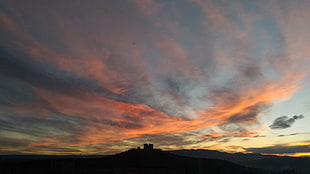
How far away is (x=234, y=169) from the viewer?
183 feet

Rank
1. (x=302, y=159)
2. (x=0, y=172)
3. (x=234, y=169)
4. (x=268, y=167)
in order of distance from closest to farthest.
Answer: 1. (x=0, y=172)
2. (x=234, y=169)
3. (x=302, y=159)
4. (x=268, y=167)

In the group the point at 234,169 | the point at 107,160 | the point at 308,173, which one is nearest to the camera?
the point at 107,160

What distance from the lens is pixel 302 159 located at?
16062 centimetres

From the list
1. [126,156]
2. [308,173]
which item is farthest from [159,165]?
[308,173]

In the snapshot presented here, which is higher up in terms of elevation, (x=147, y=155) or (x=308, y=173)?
(x=147, y=155)

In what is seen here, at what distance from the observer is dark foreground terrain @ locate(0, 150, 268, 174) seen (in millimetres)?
25141

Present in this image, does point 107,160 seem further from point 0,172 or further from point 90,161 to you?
point 0,172

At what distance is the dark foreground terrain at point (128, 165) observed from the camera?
2514cm

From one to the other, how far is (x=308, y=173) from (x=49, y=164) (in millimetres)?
149125

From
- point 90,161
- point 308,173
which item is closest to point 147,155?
point 90,161

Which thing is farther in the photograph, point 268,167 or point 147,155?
point 268,167

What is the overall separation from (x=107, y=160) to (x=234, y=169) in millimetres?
32437

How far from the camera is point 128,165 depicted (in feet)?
134

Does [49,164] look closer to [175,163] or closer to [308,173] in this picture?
[175,163]
